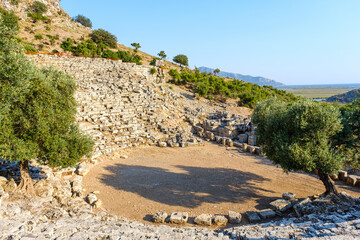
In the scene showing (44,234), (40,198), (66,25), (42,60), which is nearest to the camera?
(44,234)

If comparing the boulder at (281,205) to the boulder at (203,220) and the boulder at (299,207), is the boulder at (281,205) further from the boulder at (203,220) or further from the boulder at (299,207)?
the boulder at (203,220)

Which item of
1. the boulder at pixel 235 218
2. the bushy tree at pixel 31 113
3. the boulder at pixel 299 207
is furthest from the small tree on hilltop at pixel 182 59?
the boulder at pixel 235 218

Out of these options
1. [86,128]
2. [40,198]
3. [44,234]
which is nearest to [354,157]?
[44,234]

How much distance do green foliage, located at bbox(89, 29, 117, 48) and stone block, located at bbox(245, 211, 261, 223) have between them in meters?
60.9

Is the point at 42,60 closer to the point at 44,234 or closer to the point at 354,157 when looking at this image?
the point at 44,234

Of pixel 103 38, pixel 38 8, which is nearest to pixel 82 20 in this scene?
pixel 38 8

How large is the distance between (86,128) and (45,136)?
9.81 m

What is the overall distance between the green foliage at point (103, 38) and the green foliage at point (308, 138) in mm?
59685

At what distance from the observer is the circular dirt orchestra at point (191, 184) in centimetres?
1011

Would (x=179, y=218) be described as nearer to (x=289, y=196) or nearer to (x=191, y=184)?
(x=191, y=184)

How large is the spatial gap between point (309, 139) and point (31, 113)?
11620mm

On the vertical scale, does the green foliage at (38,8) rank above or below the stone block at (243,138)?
above

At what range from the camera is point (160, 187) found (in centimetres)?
1196

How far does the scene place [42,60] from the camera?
1067 inches
